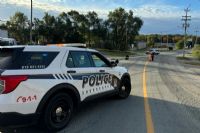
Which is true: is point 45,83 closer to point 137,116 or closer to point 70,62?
point 70,62

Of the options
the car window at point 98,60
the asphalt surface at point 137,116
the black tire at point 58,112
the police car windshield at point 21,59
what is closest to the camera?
the police car windshield at point 21,59

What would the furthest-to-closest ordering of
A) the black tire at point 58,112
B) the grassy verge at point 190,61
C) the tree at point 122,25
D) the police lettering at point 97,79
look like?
the tree at point 122,25 → the grassy verge at point 190,61 → the police lettering at point 97,79 → the black tire at point 58,112

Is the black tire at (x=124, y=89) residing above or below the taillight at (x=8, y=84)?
below

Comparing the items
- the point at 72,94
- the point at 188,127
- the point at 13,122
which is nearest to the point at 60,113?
the point at 72,94

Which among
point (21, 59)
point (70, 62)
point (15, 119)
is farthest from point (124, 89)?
point (15, 119)

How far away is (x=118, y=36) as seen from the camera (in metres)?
94.8

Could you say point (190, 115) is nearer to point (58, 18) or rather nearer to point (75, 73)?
point (75, 73)

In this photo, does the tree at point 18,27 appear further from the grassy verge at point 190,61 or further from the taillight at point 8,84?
the taillight at point 8,84

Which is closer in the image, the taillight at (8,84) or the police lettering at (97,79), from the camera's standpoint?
the taillight at (8,84)

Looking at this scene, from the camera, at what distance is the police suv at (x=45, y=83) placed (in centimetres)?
621

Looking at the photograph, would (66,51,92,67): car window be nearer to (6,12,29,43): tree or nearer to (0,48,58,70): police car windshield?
(0,48,58,70): police car windshield

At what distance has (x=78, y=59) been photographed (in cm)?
816

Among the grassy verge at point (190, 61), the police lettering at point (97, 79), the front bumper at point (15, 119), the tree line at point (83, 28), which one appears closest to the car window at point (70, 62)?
the police lettering at point (97, 79)

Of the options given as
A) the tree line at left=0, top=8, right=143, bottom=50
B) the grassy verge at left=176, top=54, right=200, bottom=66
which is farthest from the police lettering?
the tree line at left=0, top=8, right=143, bottom=50
